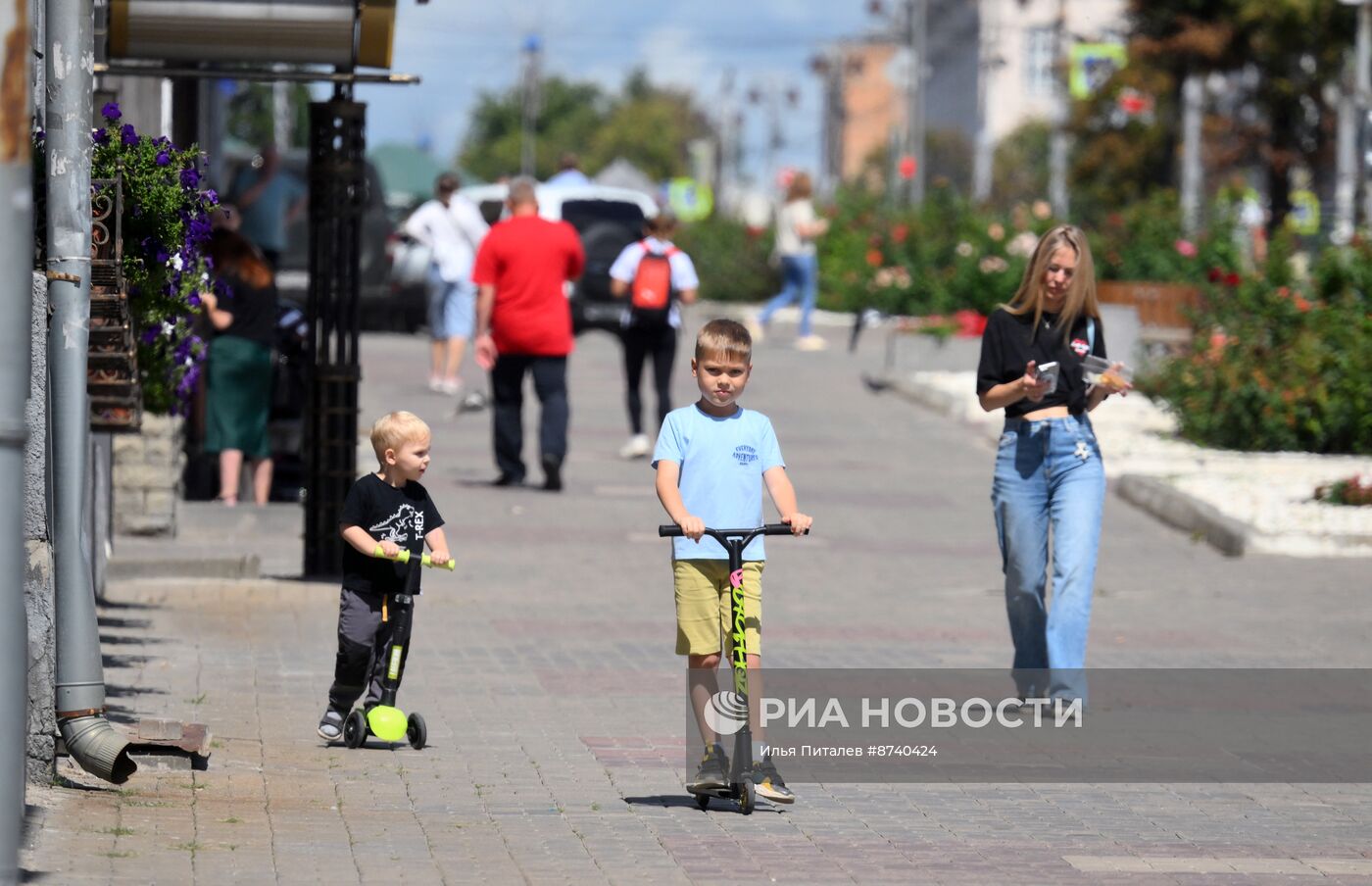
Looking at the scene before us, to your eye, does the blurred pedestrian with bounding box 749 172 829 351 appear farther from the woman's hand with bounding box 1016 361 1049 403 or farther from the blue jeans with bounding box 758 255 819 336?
the woman's hand with bounding box 1016 361 1049 403

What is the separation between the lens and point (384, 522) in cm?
805

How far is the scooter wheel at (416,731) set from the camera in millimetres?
8039

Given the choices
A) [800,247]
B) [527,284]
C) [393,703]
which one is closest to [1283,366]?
[527,284]

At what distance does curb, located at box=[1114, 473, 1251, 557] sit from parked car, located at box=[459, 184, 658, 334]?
10.1m

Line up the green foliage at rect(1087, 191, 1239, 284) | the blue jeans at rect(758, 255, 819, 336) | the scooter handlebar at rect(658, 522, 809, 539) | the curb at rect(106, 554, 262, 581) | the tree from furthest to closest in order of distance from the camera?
the tree < the blue jeans at rect(758, 255, 819, 336) < the green foliage at rect(1087, 191, 1239, 284) < the curb at rect(106, 554, 262, 581) < the scooter handlebar at rect(658, 522, 809, 539)

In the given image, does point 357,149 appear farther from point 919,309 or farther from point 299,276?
point 919,309

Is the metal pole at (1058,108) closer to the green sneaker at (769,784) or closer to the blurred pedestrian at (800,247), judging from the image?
the blurred pedestrian at (800,247)

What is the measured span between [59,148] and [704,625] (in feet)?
7.73

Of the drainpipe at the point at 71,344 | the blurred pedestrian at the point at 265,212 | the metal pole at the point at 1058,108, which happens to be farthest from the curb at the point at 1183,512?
the metal pole at the point at 1058,108

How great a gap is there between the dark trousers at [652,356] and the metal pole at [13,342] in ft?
43.1

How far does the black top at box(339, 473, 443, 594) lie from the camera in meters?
8.05

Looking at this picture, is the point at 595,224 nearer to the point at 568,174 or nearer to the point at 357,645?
the point at 568,174

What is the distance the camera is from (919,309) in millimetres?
29922

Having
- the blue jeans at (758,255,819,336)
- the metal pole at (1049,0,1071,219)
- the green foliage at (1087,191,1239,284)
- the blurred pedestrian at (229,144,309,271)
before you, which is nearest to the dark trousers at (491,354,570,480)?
the blurred pedestrian at (229,144,309,271)
